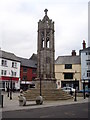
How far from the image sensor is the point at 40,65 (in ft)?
97.7

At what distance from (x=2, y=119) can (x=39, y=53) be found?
18.7 metres

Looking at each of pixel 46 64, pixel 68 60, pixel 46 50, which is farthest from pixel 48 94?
pixel 68 60

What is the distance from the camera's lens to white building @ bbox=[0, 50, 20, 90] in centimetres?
5334

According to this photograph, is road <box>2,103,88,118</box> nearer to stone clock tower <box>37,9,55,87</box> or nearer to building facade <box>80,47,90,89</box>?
stone clock tower <box>37,9,55,87</box>

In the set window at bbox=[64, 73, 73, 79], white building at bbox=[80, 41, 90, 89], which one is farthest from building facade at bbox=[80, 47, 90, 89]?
window at bbox=[64, 73, 73, 79]

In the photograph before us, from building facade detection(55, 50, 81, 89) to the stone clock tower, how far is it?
93.9 ft

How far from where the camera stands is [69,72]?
192 ft

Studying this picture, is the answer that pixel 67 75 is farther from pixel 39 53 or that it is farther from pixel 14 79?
pixel 39 53

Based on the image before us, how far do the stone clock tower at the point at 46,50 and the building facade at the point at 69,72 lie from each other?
28.6m

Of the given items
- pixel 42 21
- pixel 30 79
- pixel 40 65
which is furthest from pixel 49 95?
pixel 30 79

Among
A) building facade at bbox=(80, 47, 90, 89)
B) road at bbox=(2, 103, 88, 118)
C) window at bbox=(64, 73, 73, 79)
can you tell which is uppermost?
building facade at bbox=(80, 47, 90, 89)

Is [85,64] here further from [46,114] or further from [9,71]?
[46,114]

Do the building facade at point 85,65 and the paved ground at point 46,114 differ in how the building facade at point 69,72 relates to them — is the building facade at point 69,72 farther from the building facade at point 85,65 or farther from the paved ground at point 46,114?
the paved ground at point 46,114

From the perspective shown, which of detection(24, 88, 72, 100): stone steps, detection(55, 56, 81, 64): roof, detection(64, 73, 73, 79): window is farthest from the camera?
detection(55, 56, 81, 64): roof
